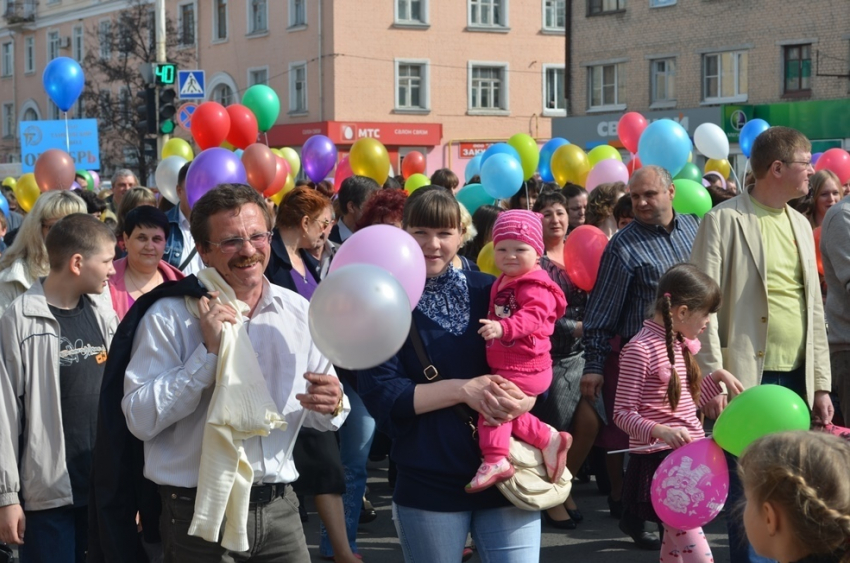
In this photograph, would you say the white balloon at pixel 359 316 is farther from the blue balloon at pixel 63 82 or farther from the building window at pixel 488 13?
the building window at pixel 488 13

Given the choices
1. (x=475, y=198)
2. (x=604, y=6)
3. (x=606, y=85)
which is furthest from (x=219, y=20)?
(x=475, y=198)

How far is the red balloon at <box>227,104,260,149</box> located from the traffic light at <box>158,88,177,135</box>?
2713 millimetres

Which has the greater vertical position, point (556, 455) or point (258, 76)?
point (258, 76)

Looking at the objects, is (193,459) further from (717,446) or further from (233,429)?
(717,446)

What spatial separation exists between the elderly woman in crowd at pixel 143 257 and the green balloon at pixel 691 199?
449 cm

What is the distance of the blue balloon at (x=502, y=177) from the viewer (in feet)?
37.3

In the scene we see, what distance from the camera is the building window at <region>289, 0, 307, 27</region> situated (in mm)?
43325

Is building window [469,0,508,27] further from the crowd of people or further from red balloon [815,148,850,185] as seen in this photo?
the crowd of people

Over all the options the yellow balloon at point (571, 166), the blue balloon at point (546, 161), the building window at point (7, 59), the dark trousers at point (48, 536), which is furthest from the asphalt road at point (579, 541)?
the building window at point (7, 59)

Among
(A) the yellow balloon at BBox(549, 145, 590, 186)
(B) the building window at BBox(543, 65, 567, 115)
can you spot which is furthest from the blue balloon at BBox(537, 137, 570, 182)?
(B) the building window at BBox(543, 65, 567, 115)

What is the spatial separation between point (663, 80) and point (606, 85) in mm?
2260

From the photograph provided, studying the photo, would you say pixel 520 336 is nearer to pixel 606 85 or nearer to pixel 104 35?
pixel 606 85

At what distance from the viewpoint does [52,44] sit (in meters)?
57.3

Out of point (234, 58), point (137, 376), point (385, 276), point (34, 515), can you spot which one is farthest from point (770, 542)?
point (234, 58)
